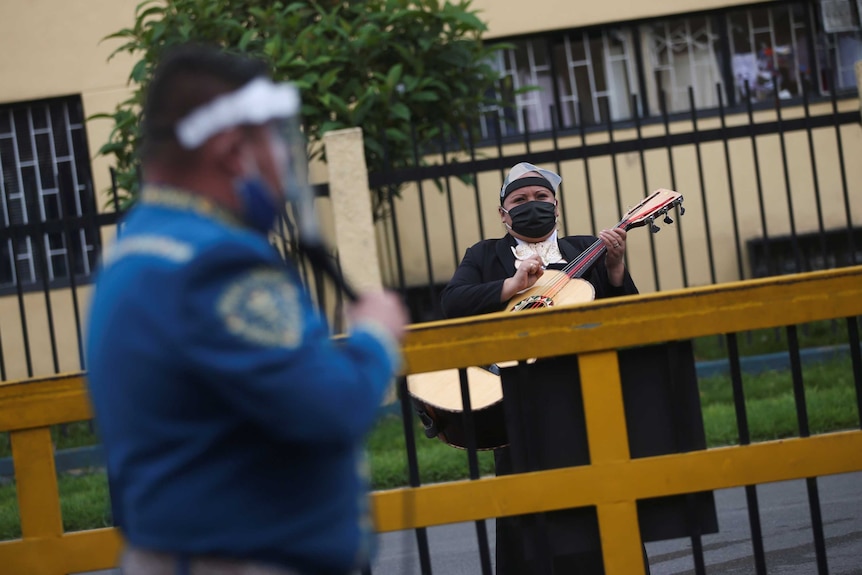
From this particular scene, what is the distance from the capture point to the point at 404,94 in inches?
375

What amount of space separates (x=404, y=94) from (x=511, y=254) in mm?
4798

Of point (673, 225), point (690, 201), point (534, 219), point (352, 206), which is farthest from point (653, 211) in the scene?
point (690, 201)

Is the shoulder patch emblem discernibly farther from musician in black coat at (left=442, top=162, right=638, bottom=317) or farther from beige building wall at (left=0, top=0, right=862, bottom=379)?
beige building wall at (left=0, top=0, right=862, bottom=379)

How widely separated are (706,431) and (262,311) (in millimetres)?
6546

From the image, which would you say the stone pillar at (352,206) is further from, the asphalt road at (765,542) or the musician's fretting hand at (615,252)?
the musician's fretting hand at (615,252)

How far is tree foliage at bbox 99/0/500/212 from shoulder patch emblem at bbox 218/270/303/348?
720 cm

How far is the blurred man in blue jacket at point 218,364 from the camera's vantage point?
6.54 feet

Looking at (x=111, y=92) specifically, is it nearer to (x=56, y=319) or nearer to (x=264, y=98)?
(x=56, y=319)

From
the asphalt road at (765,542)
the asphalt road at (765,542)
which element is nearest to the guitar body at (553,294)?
the asphalt road at (765,542)

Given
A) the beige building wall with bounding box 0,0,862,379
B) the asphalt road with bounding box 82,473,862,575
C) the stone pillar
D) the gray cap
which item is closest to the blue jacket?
the gray cap

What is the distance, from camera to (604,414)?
3615 millimetres

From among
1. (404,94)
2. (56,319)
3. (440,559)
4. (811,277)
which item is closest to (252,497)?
(811,277)

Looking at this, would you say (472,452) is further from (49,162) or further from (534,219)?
(49,162)

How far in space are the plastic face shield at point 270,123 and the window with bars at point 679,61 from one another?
1086cm
